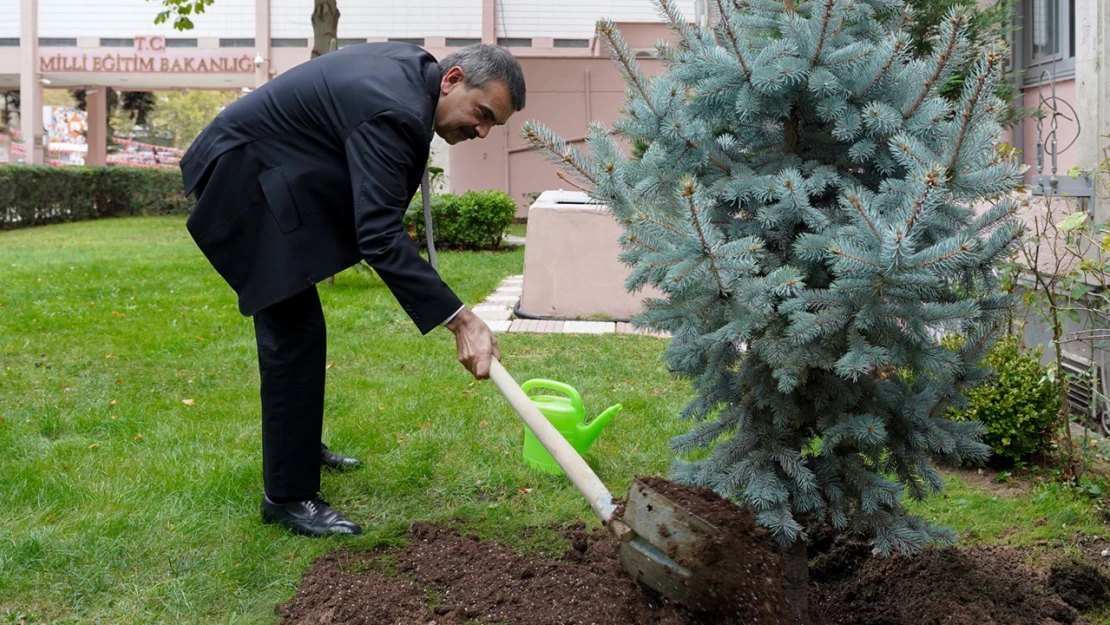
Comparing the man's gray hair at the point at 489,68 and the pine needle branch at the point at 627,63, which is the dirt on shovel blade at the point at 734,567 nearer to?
the pine needle branch at the point at 627,63

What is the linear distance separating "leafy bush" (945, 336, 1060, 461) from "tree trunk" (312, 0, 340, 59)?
7537mm

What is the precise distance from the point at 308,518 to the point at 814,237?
2037mm

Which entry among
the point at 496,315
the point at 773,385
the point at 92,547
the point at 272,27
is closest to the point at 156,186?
the point at 272,27

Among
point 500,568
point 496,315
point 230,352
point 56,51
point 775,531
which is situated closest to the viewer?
point 775,531

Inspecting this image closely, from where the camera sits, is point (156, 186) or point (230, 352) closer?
point (230, 352)

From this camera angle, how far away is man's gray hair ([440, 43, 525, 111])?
283 centimetres

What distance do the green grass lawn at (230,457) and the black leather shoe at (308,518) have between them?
6 cm

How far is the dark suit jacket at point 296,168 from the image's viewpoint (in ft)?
9.41

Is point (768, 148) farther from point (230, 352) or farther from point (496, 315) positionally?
point (496, 315)

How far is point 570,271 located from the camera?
305 inches

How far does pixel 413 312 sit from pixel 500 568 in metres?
0.86

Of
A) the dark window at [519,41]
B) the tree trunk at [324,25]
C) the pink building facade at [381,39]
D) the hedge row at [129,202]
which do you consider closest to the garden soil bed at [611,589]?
the tree trunk at [324,25]

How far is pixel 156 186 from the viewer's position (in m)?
20.8

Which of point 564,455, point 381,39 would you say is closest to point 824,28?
point 564,455
